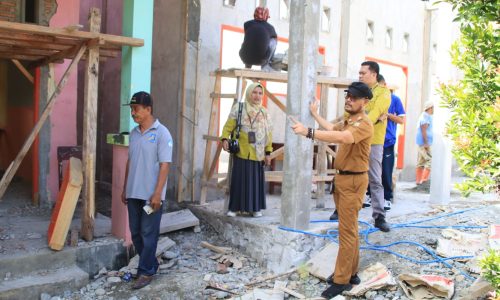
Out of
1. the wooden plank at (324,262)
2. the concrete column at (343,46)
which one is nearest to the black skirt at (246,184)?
the wooden plank at (324,262)

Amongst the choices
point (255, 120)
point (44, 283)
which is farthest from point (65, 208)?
point (255, 120)

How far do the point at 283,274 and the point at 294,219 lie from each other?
2.04 ft

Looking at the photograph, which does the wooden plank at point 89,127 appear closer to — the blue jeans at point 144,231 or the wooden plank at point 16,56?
the blue jeans at point 144,231

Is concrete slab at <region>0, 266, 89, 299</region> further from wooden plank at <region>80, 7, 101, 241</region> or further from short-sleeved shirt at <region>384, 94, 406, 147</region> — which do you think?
short-sleeved shirt at <region>384, 94, 406, 147</region>

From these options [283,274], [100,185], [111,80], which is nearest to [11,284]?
[283,274]

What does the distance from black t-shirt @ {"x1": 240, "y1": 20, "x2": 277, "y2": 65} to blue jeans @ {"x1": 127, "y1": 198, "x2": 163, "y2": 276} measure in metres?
2.76

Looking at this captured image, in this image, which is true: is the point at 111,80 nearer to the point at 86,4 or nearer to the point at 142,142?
the point at 86,4

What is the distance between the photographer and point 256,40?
6.73 m

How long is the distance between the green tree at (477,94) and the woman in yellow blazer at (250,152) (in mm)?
3339

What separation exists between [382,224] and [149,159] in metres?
2.81

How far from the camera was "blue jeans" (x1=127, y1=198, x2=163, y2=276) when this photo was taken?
505 centimetres

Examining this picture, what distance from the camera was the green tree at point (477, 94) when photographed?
9.80 feet

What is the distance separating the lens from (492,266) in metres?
3.00

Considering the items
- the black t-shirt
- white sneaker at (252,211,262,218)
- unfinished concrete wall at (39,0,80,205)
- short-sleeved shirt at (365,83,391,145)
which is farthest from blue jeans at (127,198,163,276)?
unfinished concrete wall at (39,0,80,205)
